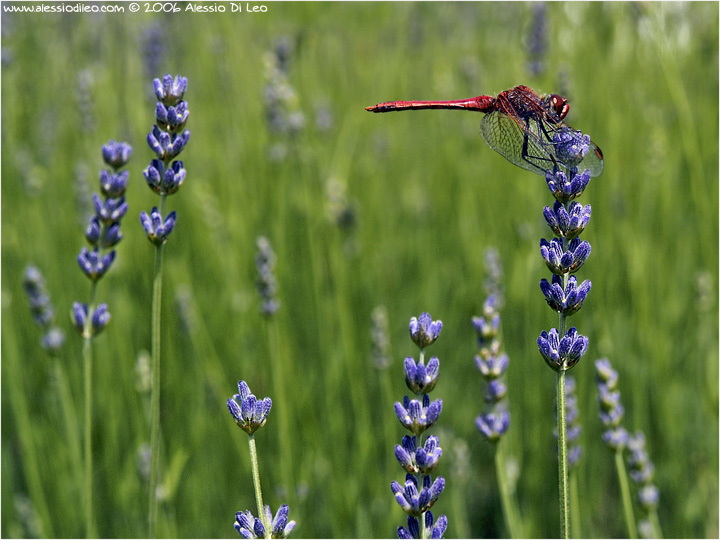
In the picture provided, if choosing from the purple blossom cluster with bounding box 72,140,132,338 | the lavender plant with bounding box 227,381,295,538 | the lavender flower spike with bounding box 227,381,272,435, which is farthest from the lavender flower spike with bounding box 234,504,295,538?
the purple blossom cluster with bounding box 72,140,132,338

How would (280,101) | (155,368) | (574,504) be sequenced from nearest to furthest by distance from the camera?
(155,368)
(574,504)
(280,101)

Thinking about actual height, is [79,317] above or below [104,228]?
below

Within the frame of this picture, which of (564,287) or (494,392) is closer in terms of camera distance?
(564,287)

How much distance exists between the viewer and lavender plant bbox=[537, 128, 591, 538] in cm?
88

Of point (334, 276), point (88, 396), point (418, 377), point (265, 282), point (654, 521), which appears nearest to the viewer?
point (418, 377)

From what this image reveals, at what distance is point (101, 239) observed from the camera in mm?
1327

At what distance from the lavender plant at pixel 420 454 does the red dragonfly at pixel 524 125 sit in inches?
17.6

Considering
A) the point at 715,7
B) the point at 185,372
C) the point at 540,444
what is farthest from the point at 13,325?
the point at 715,7

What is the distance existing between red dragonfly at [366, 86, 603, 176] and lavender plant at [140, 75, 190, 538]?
2.17 ft

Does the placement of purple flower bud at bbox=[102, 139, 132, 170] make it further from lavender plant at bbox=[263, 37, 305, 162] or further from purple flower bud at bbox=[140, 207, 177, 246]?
lavender plant at bbox=[263, 37, 305, 162]

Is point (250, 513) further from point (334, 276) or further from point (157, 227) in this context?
point (334, 276)

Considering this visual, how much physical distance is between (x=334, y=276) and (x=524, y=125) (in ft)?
3.57

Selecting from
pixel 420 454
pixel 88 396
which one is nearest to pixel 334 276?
pixel 88 396

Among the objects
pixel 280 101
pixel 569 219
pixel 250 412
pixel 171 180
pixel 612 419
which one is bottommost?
pixel 612 419
